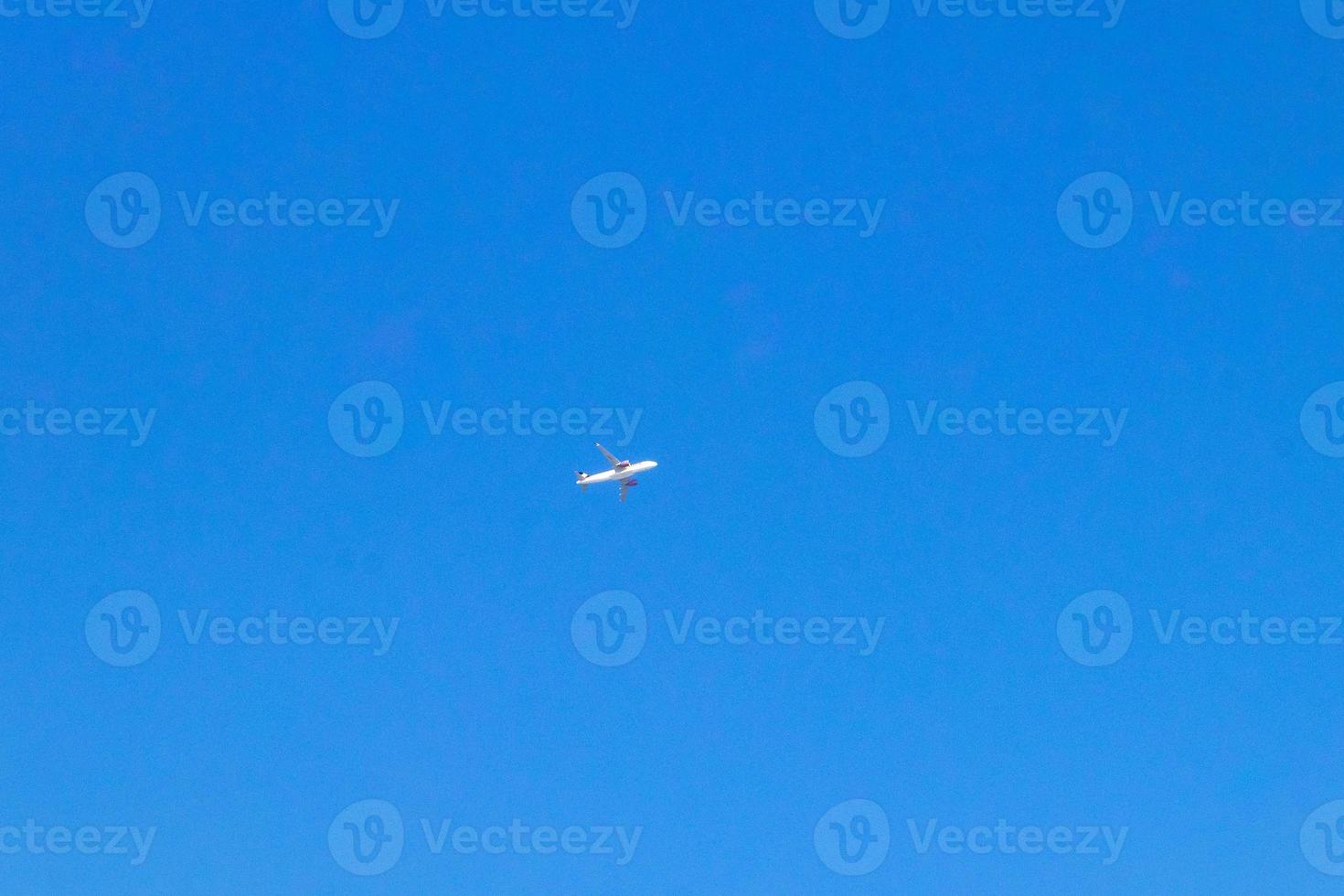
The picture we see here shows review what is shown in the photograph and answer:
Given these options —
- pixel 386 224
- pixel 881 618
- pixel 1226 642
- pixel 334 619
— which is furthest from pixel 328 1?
pixel 1226 642

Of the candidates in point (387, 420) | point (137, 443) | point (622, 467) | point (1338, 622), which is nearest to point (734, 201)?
point (622, 467)

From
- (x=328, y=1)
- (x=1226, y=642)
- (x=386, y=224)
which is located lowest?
(x=1226, y=642)

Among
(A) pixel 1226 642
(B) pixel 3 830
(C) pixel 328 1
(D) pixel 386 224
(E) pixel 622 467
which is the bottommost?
(B) pixel 3 830

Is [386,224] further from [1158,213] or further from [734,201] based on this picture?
[1158,213]

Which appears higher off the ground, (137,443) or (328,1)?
(328,1)

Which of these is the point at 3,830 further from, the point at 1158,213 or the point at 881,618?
the point at 1158,213

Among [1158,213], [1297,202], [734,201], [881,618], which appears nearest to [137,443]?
[734,201]

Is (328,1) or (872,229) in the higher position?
(328,1)
